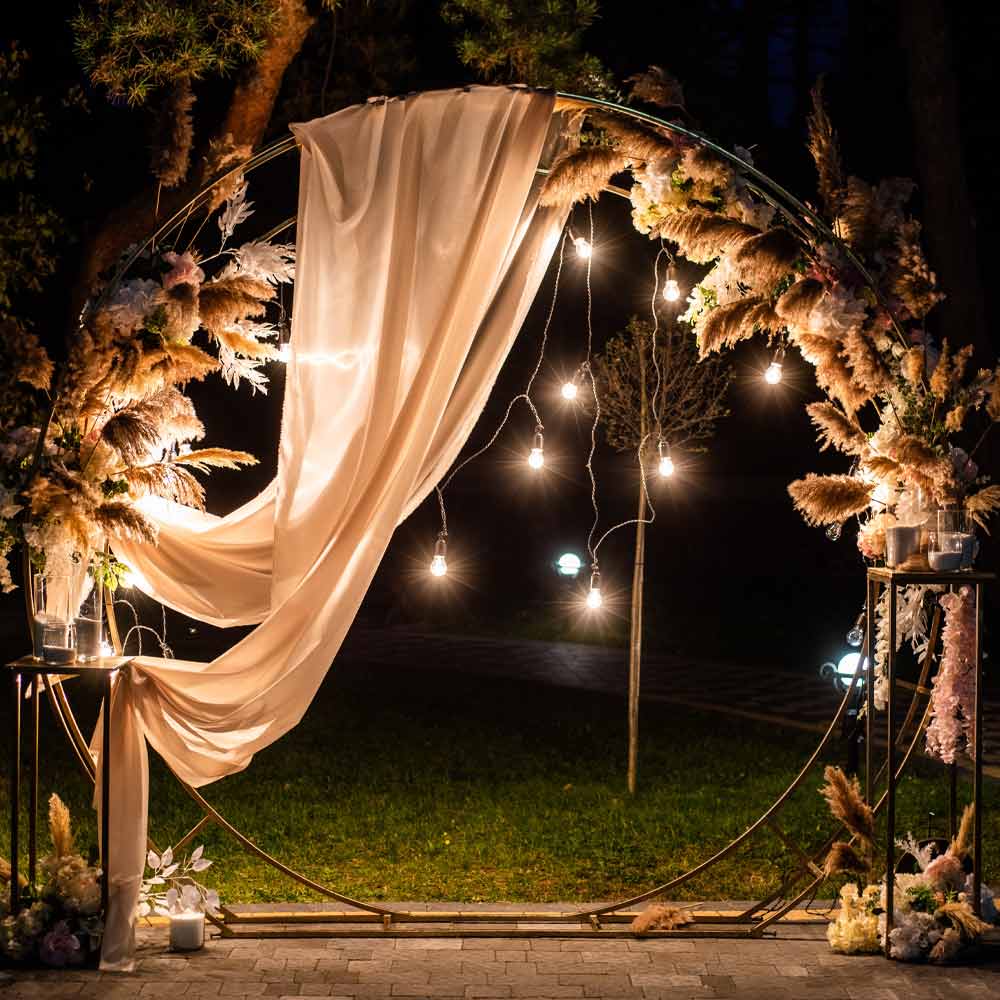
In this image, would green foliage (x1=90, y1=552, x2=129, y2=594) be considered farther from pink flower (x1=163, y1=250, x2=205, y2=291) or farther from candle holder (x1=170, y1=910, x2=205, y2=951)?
candle holder (x1=170, y1=910, x2=205, y2=951)

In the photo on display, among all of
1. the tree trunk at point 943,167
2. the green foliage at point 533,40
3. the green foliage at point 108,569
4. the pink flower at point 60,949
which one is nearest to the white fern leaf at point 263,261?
the green foliage at point 108,569

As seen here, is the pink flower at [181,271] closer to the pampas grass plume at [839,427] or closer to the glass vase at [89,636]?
the glass vase at [89,636]

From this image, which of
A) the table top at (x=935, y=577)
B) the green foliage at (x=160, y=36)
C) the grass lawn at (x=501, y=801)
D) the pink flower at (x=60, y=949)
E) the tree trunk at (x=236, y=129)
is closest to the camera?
the pink flower at (x=60, y=949)

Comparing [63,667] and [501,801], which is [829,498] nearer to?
[63,667]

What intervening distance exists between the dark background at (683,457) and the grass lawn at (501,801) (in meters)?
3.06

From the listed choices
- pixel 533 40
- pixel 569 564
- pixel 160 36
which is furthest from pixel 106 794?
pixel 569 564

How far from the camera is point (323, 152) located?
4664 mm

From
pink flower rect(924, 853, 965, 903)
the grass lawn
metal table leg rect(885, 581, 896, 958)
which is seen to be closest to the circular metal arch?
metal table leg rect(885, 581, 896, 958)

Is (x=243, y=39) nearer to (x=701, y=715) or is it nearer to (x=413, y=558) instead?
(x=701, y=715)

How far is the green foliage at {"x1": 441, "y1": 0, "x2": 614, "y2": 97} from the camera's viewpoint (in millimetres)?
7520

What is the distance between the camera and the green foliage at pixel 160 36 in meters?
6.76

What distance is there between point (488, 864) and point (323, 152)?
3224mm

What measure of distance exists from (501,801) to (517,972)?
2916mm

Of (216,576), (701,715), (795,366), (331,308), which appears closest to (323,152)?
(331,308)
